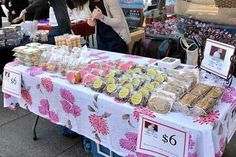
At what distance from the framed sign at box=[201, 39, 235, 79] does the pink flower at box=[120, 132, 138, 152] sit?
55 centimetres

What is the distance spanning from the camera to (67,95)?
163 cm

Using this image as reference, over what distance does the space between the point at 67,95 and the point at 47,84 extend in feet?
0.61

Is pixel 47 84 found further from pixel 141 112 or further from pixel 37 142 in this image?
pixel 37 142

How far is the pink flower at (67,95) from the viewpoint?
1.61 metres

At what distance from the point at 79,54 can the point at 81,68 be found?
0.21 metres

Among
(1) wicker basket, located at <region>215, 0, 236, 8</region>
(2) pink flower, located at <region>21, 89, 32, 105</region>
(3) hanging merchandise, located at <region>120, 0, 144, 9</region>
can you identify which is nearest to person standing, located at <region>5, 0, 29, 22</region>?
(3) hanging merchandise, located at <region>120, 0, 144, 9</region>

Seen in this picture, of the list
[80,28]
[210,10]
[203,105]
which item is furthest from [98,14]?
[80,28]

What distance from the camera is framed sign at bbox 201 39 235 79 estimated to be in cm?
143

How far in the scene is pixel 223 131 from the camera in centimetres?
128

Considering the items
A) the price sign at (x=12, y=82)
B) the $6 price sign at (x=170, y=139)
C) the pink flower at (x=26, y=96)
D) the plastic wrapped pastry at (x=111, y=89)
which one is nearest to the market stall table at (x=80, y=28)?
the price sign at (x=12, y=82)

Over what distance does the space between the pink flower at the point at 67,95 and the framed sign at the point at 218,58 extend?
2.44 feet

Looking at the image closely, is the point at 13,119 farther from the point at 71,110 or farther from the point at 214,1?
the point at 214,1

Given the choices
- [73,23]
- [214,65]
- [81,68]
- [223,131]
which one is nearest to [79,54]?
[81,68]

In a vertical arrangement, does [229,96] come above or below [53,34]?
below
